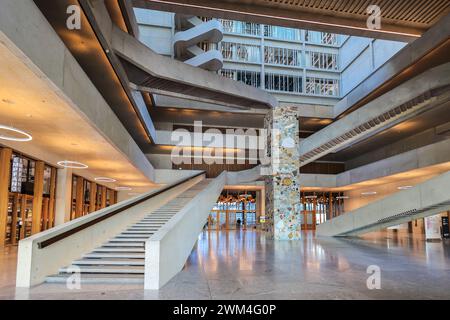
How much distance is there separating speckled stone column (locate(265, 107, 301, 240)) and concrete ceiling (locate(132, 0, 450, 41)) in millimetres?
4381

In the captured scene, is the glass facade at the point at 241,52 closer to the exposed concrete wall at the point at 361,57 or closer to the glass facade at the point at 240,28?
the glass facade at the point at 240,28

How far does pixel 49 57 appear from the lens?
264 inches

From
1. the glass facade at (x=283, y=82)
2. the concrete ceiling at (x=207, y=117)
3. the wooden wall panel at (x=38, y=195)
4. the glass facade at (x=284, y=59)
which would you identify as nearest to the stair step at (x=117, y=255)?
the wooden wall panel at (x=38, y=195)

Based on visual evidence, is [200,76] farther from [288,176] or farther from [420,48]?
[420,48]

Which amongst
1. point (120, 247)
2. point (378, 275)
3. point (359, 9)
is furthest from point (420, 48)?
point (120, 247)

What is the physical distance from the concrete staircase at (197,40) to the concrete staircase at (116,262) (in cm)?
1768

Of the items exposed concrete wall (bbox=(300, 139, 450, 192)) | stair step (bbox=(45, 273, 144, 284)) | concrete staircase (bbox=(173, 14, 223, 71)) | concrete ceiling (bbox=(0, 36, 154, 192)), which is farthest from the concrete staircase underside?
concrete staircase (bbox=(173, 14, 223, 71))

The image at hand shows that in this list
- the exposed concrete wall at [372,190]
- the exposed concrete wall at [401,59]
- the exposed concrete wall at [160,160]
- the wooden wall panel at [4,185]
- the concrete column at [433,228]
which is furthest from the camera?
the exposed concrete wall at [160,160]

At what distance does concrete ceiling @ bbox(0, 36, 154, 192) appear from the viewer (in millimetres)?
6520

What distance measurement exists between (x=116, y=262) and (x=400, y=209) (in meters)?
10.3

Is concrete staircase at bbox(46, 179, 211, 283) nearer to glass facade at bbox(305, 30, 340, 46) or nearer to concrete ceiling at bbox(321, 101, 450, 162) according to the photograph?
concrete ceiling at bbox(321, 101, 450, 162)

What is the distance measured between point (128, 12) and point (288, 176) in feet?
32.8

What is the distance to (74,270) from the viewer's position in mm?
6898

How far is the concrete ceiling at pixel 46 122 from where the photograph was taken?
652 centimetres
